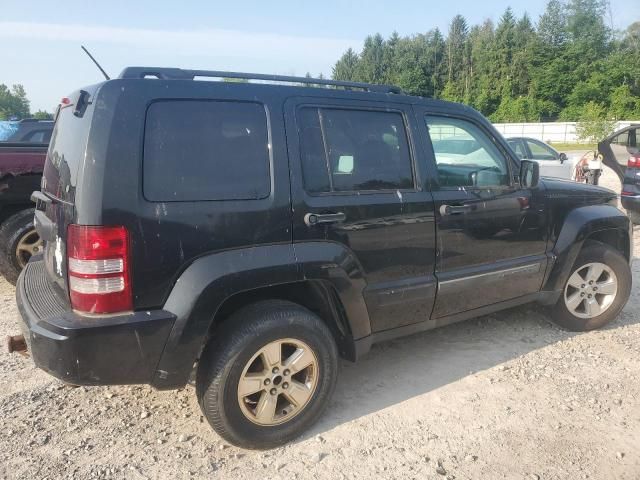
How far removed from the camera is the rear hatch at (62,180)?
242 cm

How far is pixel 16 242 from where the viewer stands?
493cm

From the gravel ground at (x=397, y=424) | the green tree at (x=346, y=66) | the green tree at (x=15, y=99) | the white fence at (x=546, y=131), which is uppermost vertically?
the green tree at (x=346, y=66)

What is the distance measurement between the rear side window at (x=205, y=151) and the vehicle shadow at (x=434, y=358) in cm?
149

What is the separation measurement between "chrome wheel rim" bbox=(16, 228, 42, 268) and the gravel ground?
4.73ft

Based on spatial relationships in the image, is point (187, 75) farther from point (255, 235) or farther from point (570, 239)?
point (570, 239)

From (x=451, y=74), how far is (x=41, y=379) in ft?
294

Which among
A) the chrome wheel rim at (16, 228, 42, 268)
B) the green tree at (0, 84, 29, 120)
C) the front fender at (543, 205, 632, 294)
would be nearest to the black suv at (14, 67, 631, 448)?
the front fender at (543, 205, 632, 294)

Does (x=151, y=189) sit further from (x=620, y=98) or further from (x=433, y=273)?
(x=620, y=98)

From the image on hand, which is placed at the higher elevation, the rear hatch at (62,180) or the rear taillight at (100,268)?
the rear hatch at (62,180)

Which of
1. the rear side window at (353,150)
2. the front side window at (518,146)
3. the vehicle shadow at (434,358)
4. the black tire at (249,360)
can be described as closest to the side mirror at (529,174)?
the rear side window at (353,150)

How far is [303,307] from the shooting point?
2883 mm

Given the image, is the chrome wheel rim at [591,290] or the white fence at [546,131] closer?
the chrome wheel rim at [591,290]

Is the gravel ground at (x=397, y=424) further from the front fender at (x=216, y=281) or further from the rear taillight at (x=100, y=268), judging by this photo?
the rear taillight at (x=100, y=268)

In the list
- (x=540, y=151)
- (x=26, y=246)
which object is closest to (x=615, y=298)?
(x=26, y=246)
